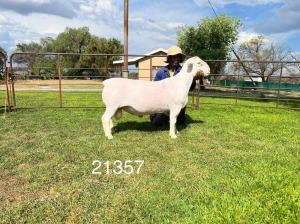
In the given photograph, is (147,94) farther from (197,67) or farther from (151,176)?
(151,176)

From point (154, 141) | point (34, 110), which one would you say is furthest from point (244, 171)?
point (34, 110)

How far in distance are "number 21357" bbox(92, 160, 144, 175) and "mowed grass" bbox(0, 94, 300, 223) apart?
0.07 m

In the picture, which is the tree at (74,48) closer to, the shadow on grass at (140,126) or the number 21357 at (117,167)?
the shadow on grass at (140,126)

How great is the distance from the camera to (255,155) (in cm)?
409

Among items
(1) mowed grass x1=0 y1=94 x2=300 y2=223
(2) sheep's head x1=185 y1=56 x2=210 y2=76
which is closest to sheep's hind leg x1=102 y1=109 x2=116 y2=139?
(1) mowed grass x1=0 y1=94 x2=300 y2=223

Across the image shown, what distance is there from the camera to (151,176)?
3.26m

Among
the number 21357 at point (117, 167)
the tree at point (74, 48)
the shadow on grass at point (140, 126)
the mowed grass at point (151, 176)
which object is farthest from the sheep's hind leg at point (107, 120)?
the tree at point (74, 48)

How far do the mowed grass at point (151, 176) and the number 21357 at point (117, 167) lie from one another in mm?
66

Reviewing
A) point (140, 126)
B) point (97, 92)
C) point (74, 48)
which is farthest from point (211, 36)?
point (74, 48)

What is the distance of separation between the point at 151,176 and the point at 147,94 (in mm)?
1958

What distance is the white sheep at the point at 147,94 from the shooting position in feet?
15.8

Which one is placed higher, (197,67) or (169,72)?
(197,67)

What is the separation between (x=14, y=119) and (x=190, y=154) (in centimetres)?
477

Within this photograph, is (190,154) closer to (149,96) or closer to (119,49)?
(149,96)
